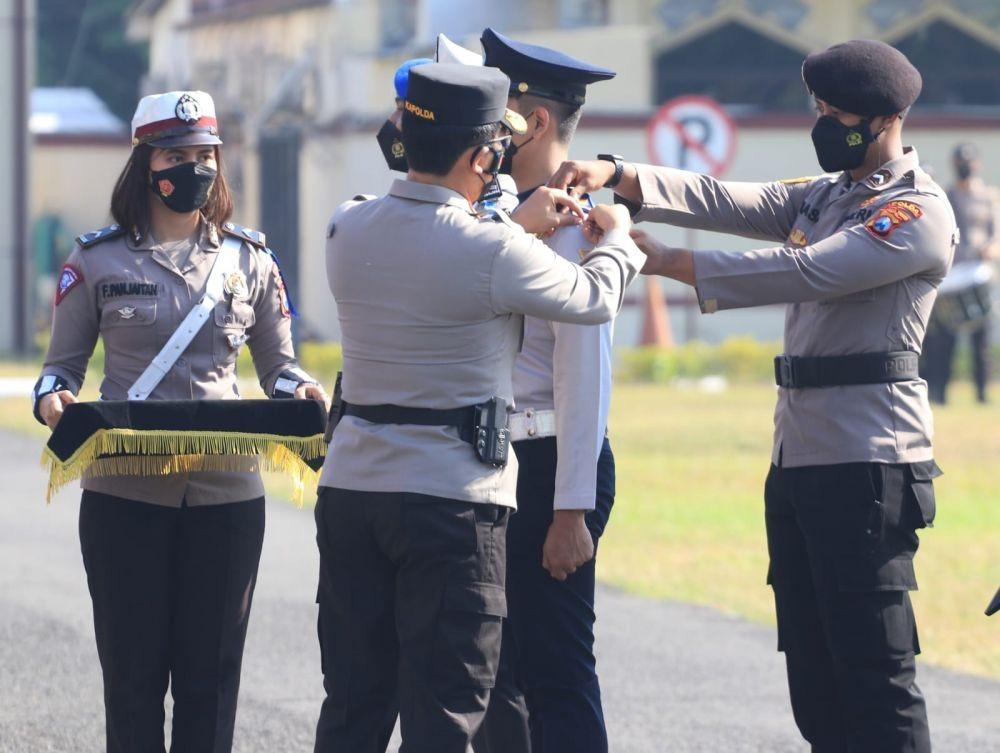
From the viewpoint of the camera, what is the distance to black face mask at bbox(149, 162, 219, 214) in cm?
512

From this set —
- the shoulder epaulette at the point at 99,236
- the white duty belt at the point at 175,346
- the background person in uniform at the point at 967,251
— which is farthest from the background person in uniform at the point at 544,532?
the background person in uniform at the point at 967,251

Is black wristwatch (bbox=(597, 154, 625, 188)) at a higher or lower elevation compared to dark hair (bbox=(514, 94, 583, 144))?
lower

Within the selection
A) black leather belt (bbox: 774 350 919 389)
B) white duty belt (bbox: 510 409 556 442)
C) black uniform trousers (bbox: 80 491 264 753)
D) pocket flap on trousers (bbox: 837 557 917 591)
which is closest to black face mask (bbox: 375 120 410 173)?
white duty belt (bbox: 510 409 556 442)

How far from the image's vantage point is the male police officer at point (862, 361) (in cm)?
478

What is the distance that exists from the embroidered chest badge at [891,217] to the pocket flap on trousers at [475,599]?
1286mm

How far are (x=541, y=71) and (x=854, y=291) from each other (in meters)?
0.95

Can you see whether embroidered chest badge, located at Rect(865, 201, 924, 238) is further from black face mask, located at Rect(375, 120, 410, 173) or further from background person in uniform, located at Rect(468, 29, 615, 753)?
black face mask, located at Rect(375, 120, 410, 173)

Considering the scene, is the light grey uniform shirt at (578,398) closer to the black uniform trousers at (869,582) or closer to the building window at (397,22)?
the black uniform trousers at (869,582)

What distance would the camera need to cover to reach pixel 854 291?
4.77 metres

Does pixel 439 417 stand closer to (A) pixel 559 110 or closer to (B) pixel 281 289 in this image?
(A) pixel 559 110

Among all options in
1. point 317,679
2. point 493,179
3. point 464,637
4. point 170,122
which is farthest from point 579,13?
point 464,637

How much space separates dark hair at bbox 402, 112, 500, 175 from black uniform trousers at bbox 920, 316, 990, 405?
1305 centimetres

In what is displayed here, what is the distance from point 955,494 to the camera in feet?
38.8

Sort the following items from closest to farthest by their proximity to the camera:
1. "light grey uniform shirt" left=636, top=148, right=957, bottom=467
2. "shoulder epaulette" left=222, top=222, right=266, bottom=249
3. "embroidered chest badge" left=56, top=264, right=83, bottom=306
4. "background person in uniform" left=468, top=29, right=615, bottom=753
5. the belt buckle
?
"light grey uniform shirt" left=636, top=148, right=957, bottom=467, "background person in uniform" left=468, top=29, right=615, bottom=753, the belt buckle, "embroidered chest badge" left=56, top=264, right=83, bottom=306, "shoulder epaulette" left=222, top=222, right=266, bottom=249
